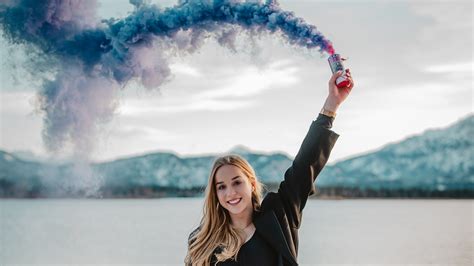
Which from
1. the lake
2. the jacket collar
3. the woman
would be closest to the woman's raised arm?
the woman

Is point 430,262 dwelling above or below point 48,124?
below

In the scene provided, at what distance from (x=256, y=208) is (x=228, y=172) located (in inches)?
12.1

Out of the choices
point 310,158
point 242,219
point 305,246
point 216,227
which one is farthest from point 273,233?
point 305,246

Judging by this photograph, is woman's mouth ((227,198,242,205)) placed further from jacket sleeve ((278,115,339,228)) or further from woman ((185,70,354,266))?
jacket sleeve ((278,115,339,228))

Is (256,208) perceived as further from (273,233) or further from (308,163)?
(308,163)

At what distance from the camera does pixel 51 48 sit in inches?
358

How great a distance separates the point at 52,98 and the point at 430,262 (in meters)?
10.5

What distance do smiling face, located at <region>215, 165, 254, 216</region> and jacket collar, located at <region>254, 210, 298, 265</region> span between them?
140 mm

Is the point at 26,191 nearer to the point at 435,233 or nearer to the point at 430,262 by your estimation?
the point at 435,233

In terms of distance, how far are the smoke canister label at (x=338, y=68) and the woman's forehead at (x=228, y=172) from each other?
30.4 inches

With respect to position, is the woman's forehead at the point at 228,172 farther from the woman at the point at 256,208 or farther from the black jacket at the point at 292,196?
the black jacket at the point at 292,196

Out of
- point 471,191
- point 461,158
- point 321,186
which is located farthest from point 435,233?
point 461,158

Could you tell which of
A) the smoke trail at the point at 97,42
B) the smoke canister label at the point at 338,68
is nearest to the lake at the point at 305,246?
the smoke trail at the point at 97,42

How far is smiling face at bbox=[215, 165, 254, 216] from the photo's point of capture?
12.3 feet
